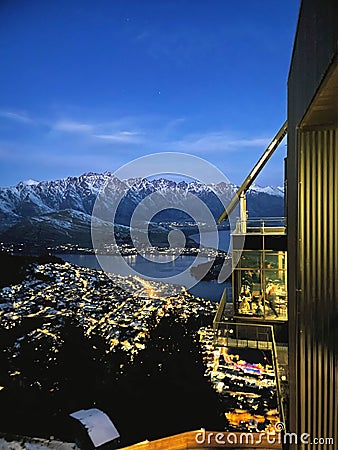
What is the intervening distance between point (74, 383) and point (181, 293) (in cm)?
451

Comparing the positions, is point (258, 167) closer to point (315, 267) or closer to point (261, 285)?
point (261, 285)

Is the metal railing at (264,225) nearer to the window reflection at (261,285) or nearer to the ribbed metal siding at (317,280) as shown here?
the window reflection at (261,285)

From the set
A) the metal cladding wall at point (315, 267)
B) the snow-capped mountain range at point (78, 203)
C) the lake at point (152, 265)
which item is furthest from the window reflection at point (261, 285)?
the snow-capped mountain range at point (78, 203)

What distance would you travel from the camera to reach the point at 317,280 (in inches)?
81.7

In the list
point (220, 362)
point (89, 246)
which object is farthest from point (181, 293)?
point (220, 362)

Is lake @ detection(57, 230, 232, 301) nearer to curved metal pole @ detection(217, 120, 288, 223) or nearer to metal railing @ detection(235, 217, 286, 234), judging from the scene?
curved metal pole @ detection(217, 120, 288, 223)

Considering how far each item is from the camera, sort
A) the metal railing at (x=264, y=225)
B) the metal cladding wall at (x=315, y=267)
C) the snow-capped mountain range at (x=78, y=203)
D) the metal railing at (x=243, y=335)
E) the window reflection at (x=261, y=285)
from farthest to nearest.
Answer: the snow-capped mountain range at (x=78, y=203), the metal railing at (x=264, y=225), the window reflection at (x=261, y=285), the metal railing at (x=243, y=335), the metal cladding wall at (x=315, y=267)

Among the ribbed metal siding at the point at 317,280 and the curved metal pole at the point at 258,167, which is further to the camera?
the curved metal pole at the point at 258,167

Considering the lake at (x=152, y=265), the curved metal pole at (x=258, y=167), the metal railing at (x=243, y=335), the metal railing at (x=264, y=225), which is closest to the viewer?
the metal railing at (x=243, y=335)

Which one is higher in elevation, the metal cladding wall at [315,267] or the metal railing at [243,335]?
the metal cladding wall at [315,267]

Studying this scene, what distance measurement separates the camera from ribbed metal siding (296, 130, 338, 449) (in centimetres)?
202

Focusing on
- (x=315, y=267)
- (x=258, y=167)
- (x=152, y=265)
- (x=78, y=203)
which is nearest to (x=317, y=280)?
(x=315, y=267)

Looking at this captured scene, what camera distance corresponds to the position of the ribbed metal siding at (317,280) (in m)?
2.02

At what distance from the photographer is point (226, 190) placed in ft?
30.7
